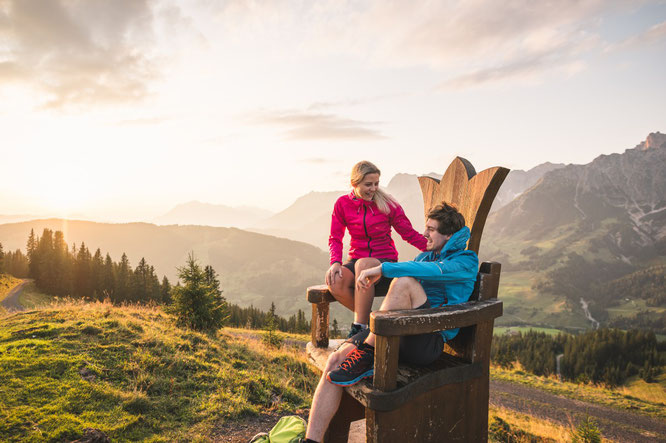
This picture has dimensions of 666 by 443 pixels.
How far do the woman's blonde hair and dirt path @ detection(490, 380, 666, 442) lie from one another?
1354cm

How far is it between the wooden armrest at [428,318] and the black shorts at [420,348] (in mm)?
236

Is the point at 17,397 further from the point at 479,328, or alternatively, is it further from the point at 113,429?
the point at 479,328

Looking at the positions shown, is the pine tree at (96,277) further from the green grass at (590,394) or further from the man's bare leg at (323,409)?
the man's bare leg at (323,409)

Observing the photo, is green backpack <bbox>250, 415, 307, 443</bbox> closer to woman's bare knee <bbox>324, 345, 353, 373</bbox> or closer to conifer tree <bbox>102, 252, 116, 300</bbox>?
woman's bare knee <bbox>324, 345, 353, 373</bbox>

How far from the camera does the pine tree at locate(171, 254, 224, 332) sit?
10.8 metres

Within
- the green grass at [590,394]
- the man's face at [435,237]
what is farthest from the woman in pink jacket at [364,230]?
the green grass at [590,394]

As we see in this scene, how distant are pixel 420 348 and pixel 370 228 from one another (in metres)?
1.54

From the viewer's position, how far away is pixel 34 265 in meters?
50.5

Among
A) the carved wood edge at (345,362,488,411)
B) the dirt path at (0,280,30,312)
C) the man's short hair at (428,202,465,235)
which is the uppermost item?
the man's short hair at (428,202,465,235)

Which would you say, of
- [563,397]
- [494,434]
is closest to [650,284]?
[563,397]

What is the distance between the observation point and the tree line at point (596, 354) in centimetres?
6506

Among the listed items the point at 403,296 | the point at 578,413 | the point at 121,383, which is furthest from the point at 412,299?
the point at 578,413

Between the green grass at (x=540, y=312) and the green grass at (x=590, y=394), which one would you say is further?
the green grass at (x=540, y=312)

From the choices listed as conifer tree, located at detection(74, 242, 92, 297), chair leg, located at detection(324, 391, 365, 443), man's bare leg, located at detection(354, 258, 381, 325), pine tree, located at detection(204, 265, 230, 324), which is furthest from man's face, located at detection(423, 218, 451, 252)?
conifer tree, located at detection(74, 242, 92, 297)
